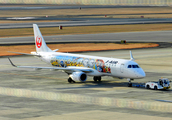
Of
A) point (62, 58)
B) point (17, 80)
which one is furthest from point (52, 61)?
point (17, 80)

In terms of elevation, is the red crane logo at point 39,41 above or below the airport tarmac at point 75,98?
above

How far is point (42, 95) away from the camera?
45.1m

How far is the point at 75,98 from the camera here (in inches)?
1688

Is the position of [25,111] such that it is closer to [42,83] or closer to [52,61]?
[42,83]

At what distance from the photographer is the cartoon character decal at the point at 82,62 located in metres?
51.8

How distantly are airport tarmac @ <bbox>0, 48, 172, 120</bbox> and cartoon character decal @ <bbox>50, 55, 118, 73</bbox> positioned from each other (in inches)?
96.4

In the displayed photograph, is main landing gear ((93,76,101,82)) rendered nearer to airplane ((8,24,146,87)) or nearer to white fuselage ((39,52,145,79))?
airplane ((8,24,146,87))

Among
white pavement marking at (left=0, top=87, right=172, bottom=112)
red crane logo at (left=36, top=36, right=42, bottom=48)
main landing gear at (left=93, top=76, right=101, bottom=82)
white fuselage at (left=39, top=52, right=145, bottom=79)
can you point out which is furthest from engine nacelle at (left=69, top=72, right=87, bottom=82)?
red crane logo at (left=36, top=36, right=42, bottom=48)

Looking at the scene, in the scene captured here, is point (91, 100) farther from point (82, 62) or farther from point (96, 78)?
point (96, 78)

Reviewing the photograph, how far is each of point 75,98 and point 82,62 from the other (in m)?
12.7

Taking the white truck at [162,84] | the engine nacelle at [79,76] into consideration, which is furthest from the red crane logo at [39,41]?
the white truck at [162,84]

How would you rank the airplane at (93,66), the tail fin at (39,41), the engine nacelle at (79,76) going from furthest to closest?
the tail fin at (39,41), the engine nacelle at (79,76), the airplane at (93,66)

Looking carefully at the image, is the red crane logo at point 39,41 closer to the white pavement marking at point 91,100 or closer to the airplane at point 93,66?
the airplane at point 93,66

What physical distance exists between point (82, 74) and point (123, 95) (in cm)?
946
